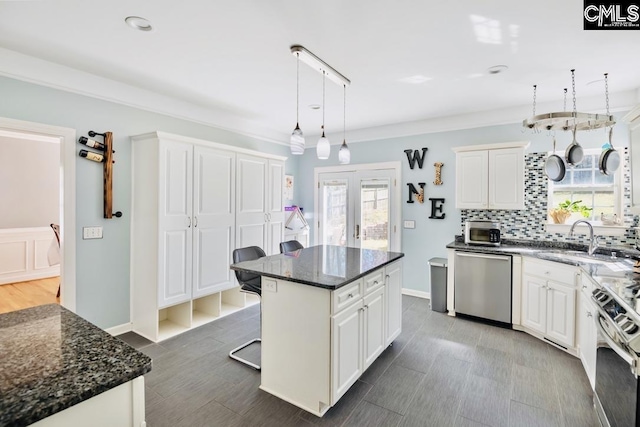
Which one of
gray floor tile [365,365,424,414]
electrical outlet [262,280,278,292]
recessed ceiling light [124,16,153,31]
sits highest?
recessed ceiling light [124,16,153,31]

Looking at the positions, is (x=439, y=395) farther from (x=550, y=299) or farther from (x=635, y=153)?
(x=635, y=153)

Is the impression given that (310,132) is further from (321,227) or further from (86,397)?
(86,397)

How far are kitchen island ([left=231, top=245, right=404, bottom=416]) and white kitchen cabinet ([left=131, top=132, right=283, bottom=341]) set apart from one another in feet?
4.03

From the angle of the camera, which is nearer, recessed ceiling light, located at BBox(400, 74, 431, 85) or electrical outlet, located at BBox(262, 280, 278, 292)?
electrical outlet, located at BBox(262, 280, 278, 292)

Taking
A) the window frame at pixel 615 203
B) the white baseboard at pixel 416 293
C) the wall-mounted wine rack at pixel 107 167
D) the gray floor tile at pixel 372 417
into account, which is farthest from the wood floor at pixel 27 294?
the window frame at pixel 615 203

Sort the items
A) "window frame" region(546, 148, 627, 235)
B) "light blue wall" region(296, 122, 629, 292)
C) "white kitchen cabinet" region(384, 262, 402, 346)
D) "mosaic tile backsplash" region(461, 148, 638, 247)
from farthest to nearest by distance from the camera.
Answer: "light blue wall" region(296, 122, 629, 292) < "mosaic tile backsplash" region(461, 148, 638, 247) < "window frame" region(546, 148, 627, 235) < "white kitchen cabinet" region(384, 262, 402, 346)

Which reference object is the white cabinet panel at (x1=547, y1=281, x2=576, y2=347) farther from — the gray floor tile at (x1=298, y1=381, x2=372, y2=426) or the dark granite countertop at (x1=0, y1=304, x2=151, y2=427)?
the dark granite countertop at (x1=0, y1=304, x2=151, y2=427)

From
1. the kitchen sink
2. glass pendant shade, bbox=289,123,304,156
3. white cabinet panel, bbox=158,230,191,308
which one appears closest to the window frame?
the kitchen sink

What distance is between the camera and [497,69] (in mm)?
2852

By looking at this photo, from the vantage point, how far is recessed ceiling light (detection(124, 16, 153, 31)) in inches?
82.7

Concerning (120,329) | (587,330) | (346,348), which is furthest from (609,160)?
(120,329)

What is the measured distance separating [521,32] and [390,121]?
2468mm

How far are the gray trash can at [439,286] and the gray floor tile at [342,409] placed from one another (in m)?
2.02

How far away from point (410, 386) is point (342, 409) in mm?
622
